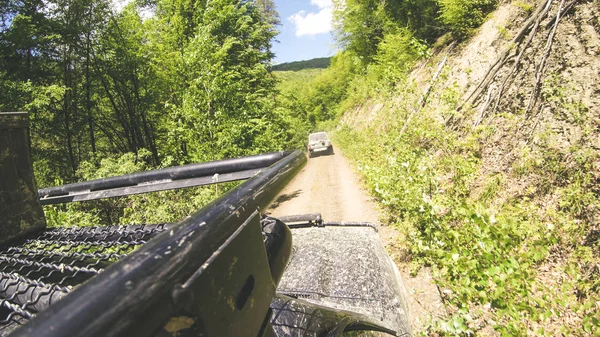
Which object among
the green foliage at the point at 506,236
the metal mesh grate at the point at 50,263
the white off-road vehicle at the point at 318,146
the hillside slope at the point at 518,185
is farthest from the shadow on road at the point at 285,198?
the metal mesh grate at the point at 50,263

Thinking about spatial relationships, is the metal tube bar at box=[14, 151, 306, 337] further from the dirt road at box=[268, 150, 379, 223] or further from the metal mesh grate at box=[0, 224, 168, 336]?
the dirt road at box=[268, 150, 379, 223]

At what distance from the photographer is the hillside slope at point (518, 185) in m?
2.91

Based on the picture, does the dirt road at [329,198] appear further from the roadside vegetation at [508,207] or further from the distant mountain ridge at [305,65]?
the distant mountain ridge at [305,65]

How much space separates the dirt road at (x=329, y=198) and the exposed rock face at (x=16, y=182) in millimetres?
5633

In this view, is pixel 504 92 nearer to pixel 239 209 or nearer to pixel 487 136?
pixel 487 136

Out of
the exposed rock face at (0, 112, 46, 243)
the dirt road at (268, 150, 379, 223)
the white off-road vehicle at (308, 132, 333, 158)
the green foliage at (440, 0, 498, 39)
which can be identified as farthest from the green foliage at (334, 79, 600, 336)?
the white off-road vehicle at (308, 132, 333, 158)

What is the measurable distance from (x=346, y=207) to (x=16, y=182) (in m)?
8.58

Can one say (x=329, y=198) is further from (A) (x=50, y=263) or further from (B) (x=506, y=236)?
(A) (x=50, y=263)

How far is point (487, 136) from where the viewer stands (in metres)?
7.39

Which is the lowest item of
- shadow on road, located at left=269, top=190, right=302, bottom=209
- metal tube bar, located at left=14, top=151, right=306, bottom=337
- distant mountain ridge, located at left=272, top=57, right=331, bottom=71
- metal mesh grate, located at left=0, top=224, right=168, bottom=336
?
shadow on road, located at left=269, top=190, right=302, bottom=209

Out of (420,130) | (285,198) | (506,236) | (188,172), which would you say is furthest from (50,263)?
(285,198)

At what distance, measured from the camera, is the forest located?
3363 millimetres

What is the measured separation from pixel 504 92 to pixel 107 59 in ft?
60.8

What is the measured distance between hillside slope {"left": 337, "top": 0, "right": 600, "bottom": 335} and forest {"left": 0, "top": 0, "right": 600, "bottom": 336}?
31 mm
